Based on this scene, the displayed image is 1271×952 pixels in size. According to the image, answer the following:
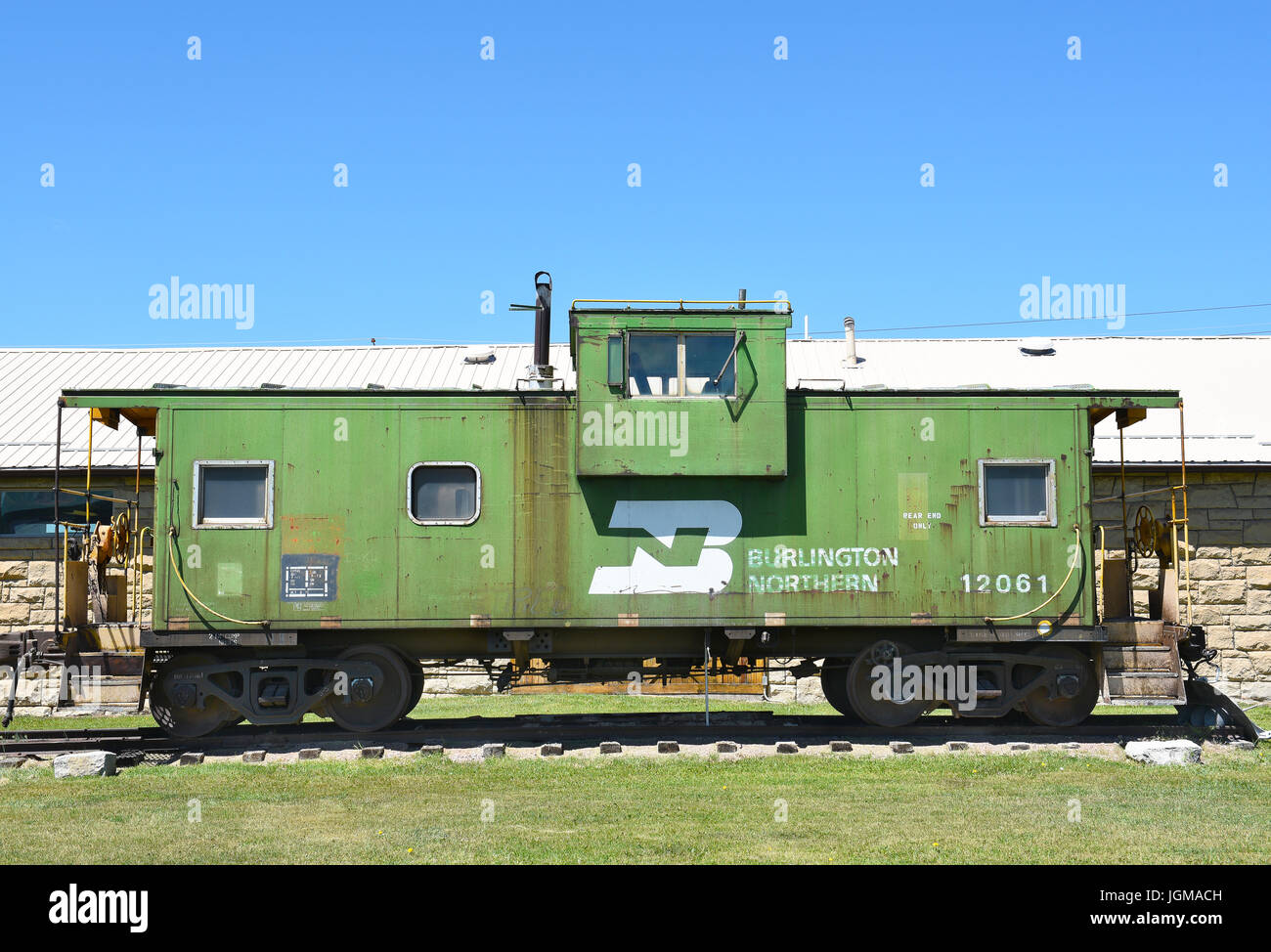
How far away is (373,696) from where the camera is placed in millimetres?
13305

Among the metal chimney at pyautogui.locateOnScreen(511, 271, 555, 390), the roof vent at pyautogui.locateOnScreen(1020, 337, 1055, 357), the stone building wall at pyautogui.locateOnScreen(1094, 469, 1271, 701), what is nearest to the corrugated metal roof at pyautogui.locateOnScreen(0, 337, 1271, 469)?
the roof vent at pyautogui.locateOnScreen(1020, 337, 1055, 357)

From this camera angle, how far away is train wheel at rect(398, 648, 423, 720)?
13.5 meters

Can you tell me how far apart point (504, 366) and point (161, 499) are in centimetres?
1065

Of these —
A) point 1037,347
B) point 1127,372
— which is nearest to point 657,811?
point 1127,372

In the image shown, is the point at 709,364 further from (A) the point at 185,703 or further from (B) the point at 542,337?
(A) the point at 185,703

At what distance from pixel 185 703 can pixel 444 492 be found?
383cm

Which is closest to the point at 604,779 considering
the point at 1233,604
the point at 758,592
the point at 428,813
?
the point at 428,813

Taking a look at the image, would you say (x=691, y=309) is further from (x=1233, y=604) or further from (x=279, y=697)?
(x=1233, y=604)

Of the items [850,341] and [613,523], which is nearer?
[613,523]

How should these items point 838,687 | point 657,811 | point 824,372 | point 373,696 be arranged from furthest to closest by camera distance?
point 824,372 → point 838,687 → point 373,696 → point 657,811

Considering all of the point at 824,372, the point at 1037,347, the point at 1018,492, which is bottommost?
the point at 1018,492

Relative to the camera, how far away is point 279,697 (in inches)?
522
